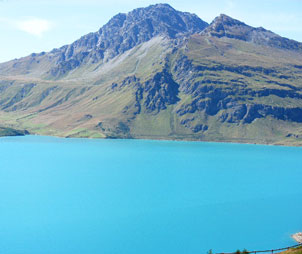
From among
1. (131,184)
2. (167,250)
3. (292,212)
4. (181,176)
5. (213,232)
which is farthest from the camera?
(181,176)

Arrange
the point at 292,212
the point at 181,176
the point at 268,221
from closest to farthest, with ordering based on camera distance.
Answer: the point at 268,221 < the point at 292,212 < the point at 181,176

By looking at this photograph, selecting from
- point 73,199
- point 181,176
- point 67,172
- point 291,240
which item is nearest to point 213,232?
point 291,240

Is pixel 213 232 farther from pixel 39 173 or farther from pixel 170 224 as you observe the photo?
pixel 39 173

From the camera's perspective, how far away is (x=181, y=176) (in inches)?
7156

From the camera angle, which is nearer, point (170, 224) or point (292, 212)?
point (170, 224)

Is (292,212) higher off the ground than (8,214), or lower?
higher

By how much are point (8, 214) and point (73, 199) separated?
80.4ft

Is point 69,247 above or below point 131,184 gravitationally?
below

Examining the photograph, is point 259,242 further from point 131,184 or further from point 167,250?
point 131,184

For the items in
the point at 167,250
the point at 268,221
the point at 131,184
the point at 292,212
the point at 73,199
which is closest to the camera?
the point at 167,250

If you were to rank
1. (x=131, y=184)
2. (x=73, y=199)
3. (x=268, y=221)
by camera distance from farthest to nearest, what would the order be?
(x=131, y=184) < (x=73, y=199) < (x=268, y=221)

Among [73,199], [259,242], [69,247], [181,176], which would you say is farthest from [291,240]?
[181,176]

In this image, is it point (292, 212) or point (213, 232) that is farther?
point (292, 212)

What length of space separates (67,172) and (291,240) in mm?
117467
